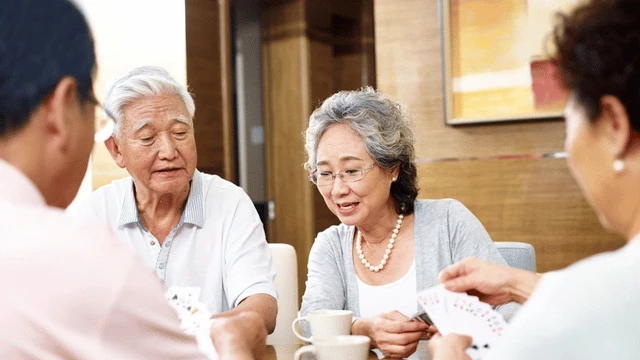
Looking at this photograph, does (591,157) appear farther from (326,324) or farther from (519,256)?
(519,256)

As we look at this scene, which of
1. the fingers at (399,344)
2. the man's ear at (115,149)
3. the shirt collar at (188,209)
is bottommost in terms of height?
the fingers at (399,344)

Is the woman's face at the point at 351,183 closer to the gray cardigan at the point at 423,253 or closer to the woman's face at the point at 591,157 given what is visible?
the gray cardigan at the point at 423,253

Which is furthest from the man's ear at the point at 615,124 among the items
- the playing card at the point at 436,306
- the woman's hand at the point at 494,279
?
the woman's hand at the point at 494,279

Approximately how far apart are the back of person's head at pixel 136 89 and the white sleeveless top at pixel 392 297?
0.92 m

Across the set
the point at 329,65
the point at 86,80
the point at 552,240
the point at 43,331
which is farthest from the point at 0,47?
the point at 329,65

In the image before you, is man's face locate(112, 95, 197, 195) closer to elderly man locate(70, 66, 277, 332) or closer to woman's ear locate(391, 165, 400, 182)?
elderly man locate(70, 66, 277, 332)

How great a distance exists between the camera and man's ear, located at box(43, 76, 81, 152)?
100 centimetres

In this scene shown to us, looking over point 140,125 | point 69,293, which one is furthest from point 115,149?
point 69,293

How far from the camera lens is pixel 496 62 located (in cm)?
348

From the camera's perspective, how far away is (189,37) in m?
4.26

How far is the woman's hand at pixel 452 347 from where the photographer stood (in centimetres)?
135

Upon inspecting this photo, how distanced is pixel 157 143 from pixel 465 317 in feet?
4.01

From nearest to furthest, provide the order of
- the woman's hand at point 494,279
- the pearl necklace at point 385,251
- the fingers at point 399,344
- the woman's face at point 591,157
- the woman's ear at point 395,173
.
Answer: the woman's face at point 591,157, the woman's hand at point 494,279, the fingers at point 399,344, the pearl necklace at point 385,251, the woman's ear at point 395,173

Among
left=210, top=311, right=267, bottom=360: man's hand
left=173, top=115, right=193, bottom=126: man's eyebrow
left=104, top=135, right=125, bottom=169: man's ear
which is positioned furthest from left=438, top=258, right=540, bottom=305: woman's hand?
left=104, top=135, right=125, bottom=169: man's ear
